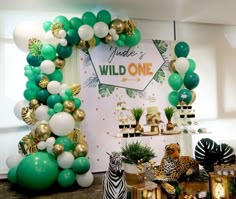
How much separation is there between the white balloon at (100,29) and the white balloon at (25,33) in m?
0.77

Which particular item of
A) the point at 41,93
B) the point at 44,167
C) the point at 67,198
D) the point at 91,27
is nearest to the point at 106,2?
the point at 91,27

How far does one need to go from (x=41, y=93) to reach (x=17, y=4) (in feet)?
4.29

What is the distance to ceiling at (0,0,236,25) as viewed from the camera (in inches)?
161

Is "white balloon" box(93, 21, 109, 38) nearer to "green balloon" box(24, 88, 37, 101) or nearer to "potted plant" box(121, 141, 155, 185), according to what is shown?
"green balloon" box(24, 88, 37, 101)

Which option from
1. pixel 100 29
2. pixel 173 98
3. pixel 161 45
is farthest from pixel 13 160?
pixel 161 45

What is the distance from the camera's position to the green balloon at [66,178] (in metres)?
3.71

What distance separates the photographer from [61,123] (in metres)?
3.75

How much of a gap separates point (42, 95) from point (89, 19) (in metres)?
1.28

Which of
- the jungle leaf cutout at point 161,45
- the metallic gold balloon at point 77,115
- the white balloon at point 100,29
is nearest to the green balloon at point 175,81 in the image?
the jungle leaf cutout at point 161,45

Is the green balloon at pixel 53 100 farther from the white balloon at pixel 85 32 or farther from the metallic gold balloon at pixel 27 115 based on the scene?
the white balloon at pixel 85 32

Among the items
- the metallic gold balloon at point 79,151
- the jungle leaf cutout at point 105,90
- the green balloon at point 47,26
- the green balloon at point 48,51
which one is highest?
the green balloon at point 47,26

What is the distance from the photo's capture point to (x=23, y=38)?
4043 millimetres

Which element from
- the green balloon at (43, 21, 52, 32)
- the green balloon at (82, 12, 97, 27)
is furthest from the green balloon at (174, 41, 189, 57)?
the green balloon at (43, 21, 52, 32)

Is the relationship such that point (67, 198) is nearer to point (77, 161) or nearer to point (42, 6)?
point (77, 161)
